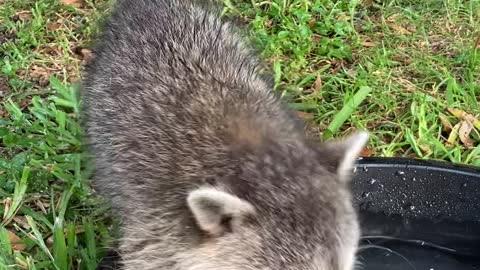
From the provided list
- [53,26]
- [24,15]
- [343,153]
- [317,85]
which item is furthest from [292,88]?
[24,15]

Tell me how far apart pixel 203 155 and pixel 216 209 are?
50cm

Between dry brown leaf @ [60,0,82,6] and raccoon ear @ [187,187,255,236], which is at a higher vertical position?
raccoon ear @ [187,187,255,236]

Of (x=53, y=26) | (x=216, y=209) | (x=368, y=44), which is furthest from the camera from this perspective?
(x=53, y=26)

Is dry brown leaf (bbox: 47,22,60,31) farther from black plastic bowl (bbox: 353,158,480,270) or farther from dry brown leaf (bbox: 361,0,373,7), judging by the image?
black plastic bowl (bbox: 353,158,480,270)

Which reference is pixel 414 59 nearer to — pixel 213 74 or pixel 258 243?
pixel 213 74

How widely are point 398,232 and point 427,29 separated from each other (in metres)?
2.18

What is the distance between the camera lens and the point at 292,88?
538 cm

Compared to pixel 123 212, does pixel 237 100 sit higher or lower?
higher

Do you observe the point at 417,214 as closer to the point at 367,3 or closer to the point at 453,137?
the point at 453,137

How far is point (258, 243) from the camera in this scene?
2889mm

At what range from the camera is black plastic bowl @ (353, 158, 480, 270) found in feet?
13.7

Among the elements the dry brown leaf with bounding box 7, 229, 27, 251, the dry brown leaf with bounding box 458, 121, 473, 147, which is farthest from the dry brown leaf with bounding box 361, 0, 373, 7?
the dry brown leaf with bounding box 7, 229, 27, 251

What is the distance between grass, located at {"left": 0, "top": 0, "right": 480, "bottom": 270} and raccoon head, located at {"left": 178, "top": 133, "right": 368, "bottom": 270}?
1.30 meters

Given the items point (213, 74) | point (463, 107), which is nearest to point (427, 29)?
point (463, 107)
